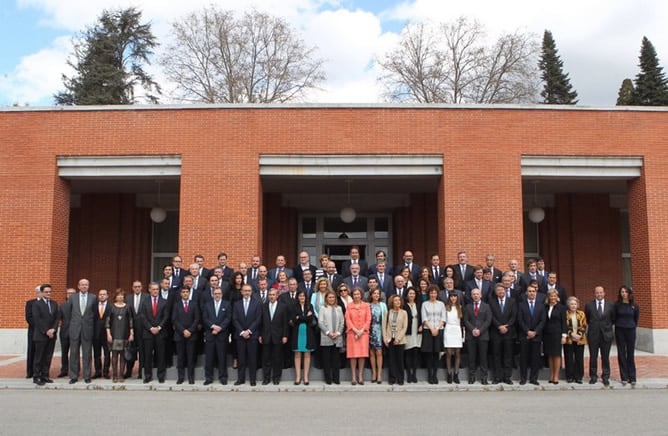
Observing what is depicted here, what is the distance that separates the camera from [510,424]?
7211 millimetres

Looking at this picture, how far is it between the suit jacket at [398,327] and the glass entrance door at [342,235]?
31.9ft

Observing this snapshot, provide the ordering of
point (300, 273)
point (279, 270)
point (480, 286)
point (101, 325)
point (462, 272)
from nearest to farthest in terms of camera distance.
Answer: point (101, 325) < point (480, 286) < point (279, 270) < point (300, 273) < point (462, 272)

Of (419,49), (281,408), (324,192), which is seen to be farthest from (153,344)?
(419,49)

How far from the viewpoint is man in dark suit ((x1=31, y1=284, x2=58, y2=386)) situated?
34.7 ft

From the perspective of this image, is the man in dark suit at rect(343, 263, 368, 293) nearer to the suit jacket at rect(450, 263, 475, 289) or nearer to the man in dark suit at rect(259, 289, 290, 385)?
the man in dark suit at rect(259, 289, 290, 385)

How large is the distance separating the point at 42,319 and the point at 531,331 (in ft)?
28.7

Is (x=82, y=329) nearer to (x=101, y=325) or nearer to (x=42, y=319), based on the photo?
(x=101, y=325)

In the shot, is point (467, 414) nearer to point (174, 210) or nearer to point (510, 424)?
point (510, 424)

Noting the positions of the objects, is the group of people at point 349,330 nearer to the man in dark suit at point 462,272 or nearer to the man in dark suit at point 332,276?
the man in dark suit at point 332,276

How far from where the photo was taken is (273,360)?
34.6 ft

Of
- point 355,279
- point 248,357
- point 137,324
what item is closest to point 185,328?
point 137,324

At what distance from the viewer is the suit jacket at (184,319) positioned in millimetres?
10492

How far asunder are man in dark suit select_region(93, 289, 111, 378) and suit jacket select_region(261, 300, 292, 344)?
3.01 metres

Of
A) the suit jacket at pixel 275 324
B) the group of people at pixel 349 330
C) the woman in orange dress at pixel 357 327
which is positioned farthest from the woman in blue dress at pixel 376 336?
the suit jacket at pixel 275 324
